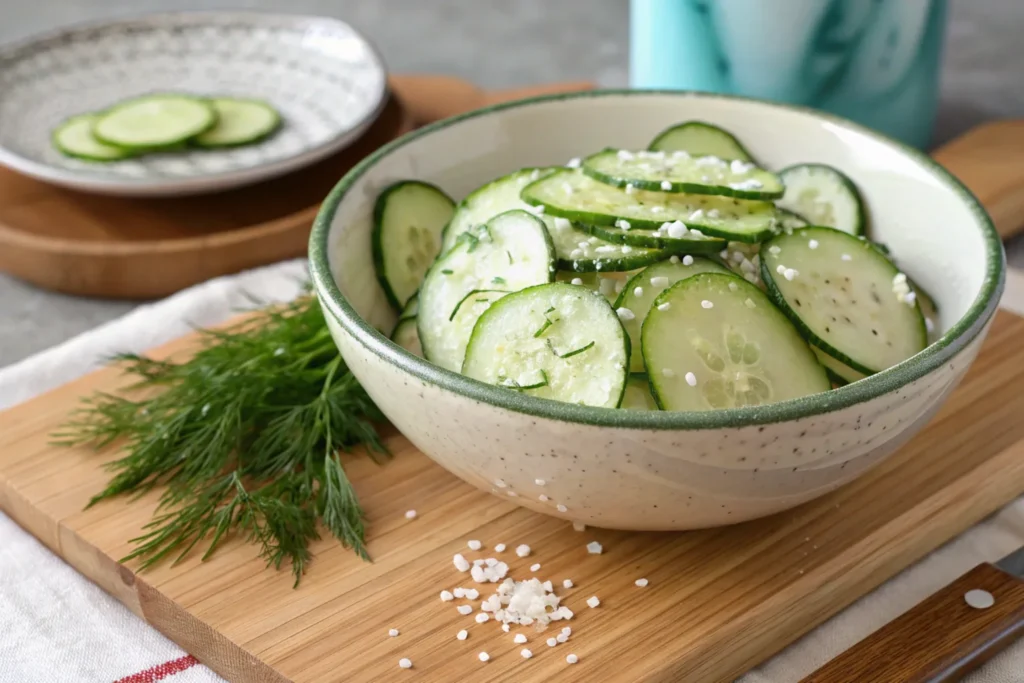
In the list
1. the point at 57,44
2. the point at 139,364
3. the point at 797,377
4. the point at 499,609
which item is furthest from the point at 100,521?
the point at 57,44

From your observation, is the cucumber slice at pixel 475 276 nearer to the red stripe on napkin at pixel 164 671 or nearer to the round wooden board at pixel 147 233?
the red stripe on napkin at pixel 164 671

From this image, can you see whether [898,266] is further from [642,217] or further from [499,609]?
[499,609]

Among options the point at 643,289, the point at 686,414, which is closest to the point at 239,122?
the point at 643,289

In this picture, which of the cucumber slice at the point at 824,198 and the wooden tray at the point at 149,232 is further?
the wooden tray at the point at 149,232

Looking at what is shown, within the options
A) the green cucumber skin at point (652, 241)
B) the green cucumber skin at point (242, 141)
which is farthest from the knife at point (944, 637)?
the green cucumber skin at point (242, 141)

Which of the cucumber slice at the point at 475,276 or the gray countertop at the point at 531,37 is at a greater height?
the cucumber slice at the point at 475,276

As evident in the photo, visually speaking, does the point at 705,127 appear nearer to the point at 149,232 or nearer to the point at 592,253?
the point at 592,253

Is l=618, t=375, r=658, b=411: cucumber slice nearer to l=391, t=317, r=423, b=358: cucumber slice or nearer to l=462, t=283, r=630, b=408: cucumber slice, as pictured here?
l=462, t=283, r=630, b=408: cucumber slice
